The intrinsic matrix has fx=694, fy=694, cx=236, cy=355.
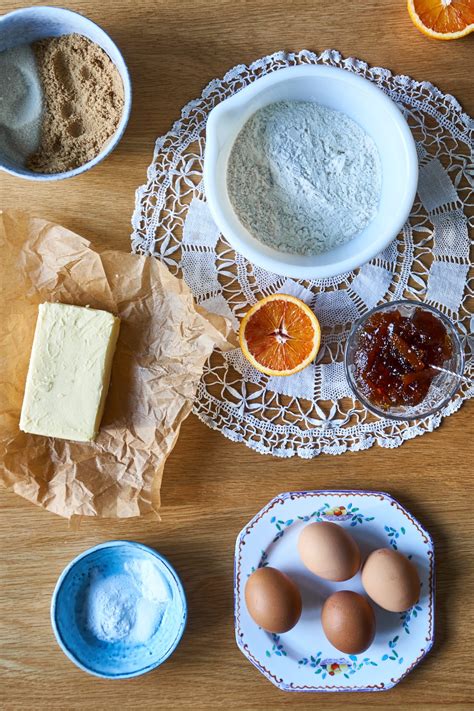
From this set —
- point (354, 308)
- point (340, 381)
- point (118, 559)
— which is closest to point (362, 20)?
point (354, 308)

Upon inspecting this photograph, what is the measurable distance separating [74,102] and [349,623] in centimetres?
98

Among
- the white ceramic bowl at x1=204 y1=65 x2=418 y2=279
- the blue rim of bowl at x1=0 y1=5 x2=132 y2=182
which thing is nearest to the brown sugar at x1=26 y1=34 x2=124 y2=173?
the blue rim of bowl at x1=0 y1=5 x2=132 y2=182

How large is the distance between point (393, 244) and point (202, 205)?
1.13 ft

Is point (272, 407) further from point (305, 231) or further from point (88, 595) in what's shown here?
point (88, 595)

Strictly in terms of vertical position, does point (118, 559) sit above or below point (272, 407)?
below

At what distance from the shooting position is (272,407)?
1.23 metres

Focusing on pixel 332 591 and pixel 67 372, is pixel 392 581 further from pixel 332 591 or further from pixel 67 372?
pixel 67 372

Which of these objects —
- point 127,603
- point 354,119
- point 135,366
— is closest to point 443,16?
point 354,119

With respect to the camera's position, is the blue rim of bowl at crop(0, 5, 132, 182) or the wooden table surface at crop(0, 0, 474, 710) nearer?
the blue rim of bowl at crop(0, 5, 132, 182)

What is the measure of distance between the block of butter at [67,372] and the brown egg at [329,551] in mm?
404

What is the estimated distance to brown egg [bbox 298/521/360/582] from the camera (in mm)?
1149

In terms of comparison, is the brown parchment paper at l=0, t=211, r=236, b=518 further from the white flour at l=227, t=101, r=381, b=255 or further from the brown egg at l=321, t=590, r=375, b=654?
the brown egg at l=321, t=590, r=375, b=654

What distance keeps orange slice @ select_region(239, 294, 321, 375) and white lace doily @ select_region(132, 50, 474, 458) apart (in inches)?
1.8

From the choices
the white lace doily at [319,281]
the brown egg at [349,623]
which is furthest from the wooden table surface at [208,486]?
the brown egg at [349,623]
